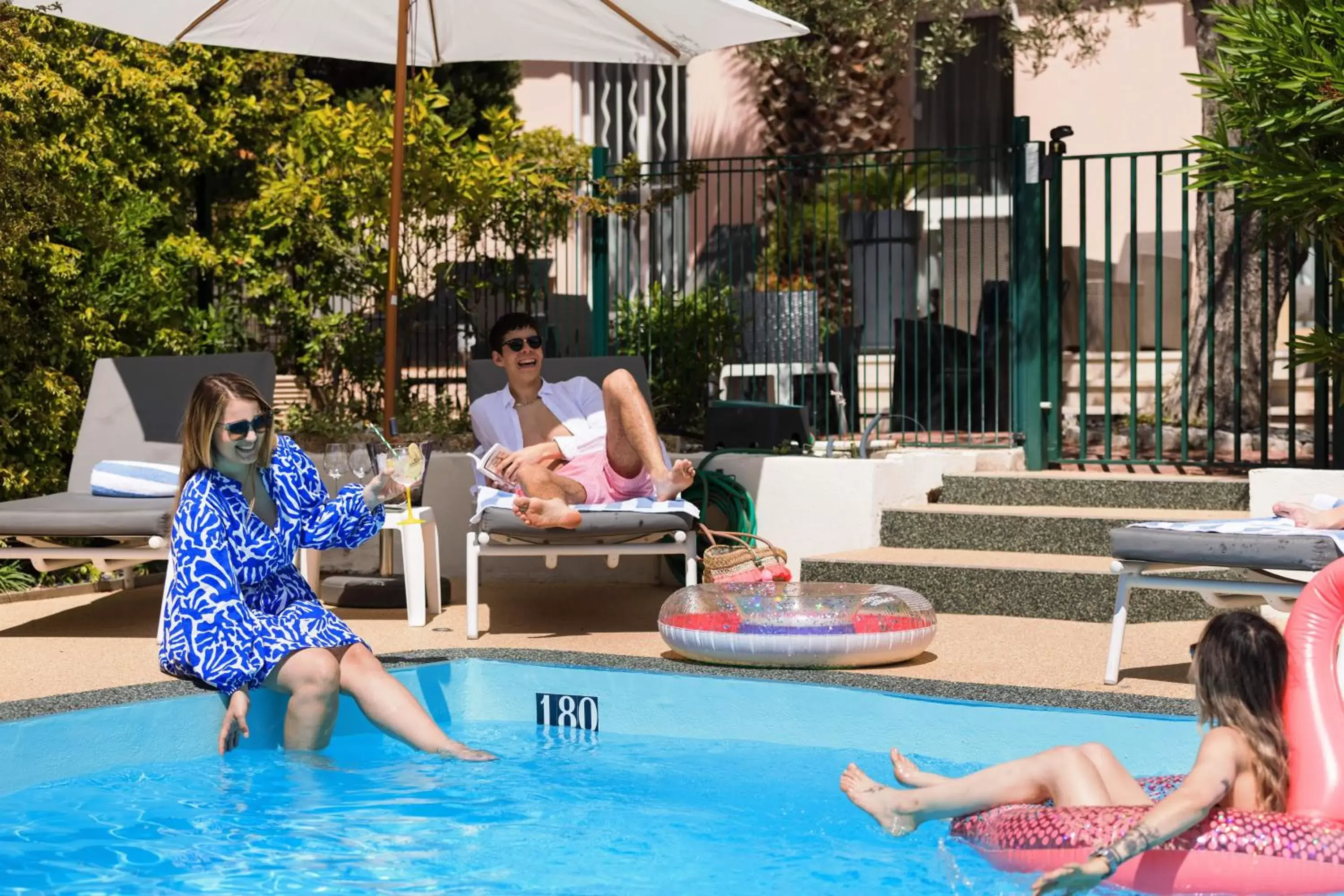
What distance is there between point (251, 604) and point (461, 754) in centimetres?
80

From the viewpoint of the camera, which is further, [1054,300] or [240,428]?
[1054,300]

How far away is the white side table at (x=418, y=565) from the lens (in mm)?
7039

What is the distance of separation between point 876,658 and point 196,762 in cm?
237

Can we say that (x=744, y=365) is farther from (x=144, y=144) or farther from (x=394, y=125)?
(x=144, y=144)

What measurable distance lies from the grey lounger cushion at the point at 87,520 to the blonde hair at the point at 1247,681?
4.32 metres

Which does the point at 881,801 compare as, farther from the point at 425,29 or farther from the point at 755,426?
the point at 425,29

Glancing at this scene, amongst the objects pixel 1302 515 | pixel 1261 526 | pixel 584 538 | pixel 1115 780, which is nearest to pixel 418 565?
pixel 584 538

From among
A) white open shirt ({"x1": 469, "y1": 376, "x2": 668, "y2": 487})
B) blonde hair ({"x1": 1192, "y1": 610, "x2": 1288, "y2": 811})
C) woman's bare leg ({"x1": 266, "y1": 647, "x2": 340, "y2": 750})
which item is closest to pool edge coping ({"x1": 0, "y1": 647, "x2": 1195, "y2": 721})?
woman's bare leg ({"x1": 266, "y1": 647, "x2": 340, "y2": 750})

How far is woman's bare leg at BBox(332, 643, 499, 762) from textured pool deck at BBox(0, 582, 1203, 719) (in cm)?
65

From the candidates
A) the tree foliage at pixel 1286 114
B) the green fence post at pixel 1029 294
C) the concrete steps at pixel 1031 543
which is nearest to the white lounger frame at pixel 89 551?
the concrete steps at pixel 1031 543

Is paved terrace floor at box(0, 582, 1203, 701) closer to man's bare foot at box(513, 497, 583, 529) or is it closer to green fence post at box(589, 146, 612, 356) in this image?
man's bare foot at box(513, 497, 583, 529)

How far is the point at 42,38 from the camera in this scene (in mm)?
8586

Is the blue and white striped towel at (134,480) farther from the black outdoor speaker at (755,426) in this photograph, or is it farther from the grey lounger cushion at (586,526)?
the black outdoor speaker at (755,426)

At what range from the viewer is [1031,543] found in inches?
309
